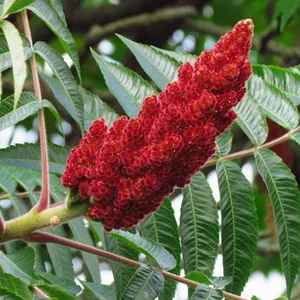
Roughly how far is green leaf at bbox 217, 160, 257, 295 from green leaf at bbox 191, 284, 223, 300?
0.25 metres

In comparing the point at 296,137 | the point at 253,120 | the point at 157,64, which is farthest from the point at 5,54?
the point at 296,137

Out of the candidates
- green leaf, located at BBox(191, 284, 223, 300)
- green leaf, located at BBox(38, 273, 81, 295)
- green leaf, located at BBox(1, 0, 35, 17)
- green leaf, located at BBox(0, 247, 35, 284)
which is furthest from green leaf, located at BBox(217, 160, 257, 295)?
green leaf, located at BBox(1, 0, 35, 17)

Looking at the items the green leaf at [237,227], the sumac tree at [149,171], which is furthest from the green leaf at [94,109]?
the green leaf at [237,227]

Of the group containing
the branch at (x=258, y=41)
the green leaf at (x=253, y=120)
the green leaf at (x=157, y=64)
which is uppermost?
the branch at (x=258, y=41)

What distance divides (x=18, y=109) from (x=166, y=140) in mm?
500

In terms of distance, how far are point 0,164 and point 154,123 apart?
0.64 meters

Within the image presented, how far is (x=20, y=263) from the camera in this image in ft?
6.86

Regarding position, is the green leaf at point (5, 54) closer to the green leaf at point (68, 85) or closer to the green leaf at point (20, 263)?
the green leaf at point (68, 85)

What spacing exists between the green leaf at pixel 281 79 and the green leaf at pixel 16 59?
100cm

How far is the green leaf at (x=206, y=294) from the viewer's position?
2057mm

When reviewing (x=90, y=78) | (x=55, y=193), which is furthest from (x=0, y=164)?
(x=90, y=78)

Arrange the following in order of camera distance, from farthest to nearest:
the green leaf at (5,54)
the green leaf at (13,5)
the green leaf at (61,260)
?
the green leaf at (61,260) < the green leaf at (5,54) < the green leaf at (13,5)

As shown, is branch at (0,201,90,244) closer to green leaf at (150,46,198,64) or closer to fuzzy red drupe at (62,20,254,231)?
fuzzy red drupe at (62,20,254,231)

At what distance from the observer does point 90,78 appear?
5.48 metres
